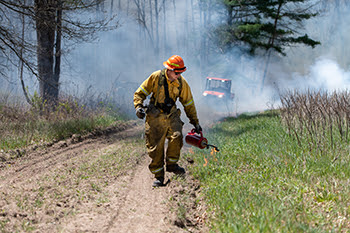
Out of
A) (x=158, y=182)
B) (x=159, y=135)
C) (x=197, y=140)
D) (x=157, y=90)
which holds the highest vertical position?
(x=157, y=90)

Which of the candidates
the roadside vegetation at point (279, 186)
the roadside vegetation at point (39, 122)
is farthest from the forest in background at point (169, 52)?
the roadside vegetation at point (279, 186)

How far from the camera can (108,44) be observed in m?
48.8

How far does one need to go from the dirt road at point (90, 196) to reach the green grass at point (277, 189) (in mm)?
410

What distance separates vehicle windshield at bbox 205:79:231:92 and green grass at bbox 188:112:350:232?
14.4 metres

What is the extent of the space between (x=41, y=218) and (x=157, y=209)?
4.39ft

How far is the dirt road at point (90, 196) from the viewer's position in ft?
10.0

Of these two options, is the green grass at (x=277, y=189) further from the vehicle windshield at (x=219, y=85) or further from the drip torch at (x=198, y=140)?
the vehicle windshield at (x=219, y=85)

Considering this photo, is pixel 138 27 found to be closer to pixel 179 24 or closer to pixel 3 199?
pixel 179 24

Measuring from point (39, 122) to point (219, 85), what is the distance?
14226mm

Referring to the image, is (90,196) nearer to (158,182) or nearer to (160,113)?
(158,182)

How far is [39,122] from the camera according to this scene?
8.07 m

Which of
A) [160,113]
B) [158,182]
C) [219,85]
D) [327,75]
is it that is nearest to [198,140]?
→ [160,113]

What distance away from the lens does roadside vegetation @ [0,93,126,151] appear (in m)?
7.07

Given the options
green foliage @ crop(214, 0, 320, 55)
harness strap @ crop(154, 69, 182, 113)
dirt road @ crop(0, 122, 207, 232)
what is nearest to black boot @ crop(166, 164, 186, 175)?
dirt road @ crop(0, 122, 207, 232)
